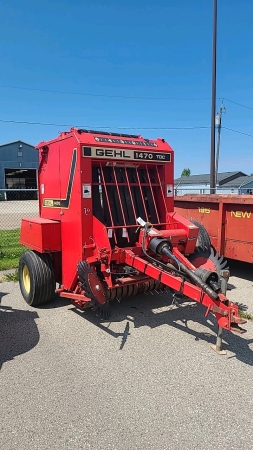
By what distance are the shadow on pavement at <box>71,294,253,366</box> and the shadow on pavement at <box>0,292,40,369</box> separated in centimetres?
73

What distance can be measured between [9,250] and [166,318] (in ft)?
19.6

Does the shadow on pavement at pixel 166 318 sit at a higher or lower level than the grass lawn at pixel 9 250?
lower

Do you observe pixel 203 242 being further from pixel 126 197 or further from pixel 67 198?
pixel 67 198

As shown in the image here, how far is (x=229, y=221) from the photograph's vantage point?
701 centimetres

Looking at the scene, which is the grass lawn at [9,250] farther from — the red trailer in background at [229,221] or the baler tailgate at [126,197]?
the red trailer in background at [229,221]

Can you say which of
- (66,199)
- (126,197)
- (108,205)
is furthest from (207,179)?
(66,199)

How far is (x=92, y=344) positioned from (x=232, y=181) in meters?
50.0

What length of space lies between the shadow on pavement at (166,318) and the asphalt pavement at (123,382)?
0.05 ft

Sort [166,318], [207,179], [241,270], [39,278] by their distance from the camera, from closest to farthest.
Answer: [166,318] → [39,278] → [241,270] → [207,179]

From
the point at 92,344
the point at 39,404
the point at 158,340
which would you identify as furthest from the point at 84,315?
the point at 39,404

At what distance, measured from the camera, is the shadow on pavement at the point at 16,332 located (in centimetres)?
400

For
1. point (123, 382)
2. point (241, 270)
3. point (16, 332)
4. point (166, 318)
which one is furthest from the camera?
point (241, 270)

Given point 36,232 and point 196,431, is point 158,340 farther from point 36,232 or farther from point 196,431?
point 36,232

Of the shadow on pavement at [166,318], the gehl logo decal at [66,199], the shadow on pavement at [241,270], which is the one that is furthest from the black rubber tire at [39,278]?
the shadow on pavement at [241,270]
